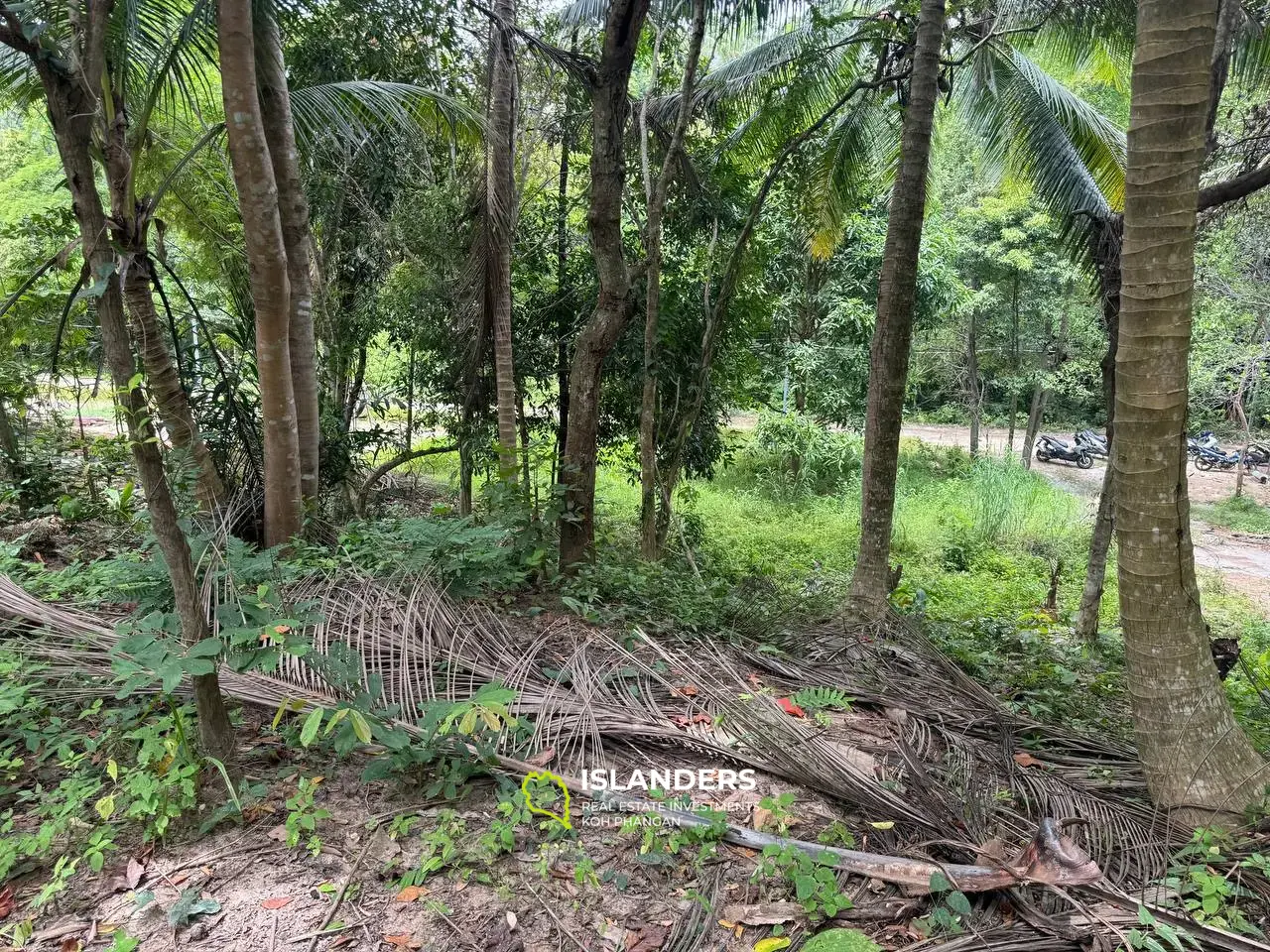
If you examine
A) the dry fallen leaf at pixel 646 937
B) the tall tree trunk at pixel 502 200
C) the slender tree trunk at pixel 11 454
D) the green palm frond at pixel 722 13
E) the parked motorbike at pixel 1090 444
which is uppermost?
the green palm frond at pixel 722 13

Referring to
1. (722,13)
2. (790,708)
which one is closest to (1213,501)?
(722,13)

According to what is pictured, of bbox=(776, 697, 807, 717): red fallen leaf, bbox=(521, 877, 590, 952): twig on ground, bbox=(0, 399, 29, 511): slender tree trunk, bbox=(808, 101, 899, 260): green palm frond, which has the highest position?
bbox=(808, 101, 899, 260): green palm frond

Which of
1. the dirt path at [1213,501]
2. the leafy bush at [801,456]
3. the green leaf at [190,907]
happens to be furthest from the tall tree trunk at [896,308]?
the leafy bush at [801,456]

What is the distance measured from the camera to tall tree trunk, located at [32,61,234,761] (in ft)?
6.35

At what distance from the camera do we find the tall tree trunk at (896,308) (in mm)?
4082

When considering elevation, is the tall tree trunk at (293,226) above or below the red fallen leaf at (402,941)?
above

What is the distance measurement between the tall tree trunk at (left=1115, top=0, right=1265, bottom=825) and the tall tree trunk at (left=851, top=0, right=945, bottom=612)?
67.1 inches

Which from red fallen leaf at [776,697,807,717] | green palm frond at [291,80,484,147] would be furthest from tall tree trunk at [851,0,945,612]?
green palm frond at [291,80,484,147]

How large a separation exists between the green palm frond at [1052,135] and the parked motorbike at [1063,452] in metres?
11.7

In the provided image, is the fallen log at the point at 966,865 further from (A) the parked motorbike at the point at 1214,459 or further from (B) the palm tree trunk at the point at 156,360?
(A) the parked motorbike at the point at 1214,459

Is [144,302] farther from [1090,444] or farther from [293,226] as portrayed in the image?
[1090,444]

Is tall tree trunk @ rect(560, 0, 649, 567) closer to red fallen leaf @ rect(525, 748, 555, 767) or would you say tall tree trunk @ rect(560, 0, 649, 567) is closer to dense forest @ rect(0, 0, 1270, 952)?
dense forest @ rect(0, 0, 1270, 952)

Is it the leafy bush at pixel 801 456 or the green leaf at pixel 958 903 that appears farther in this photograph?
the leafy bush at pixel 801 456

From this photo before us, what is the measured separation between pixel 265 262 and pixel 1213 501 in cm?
1702
